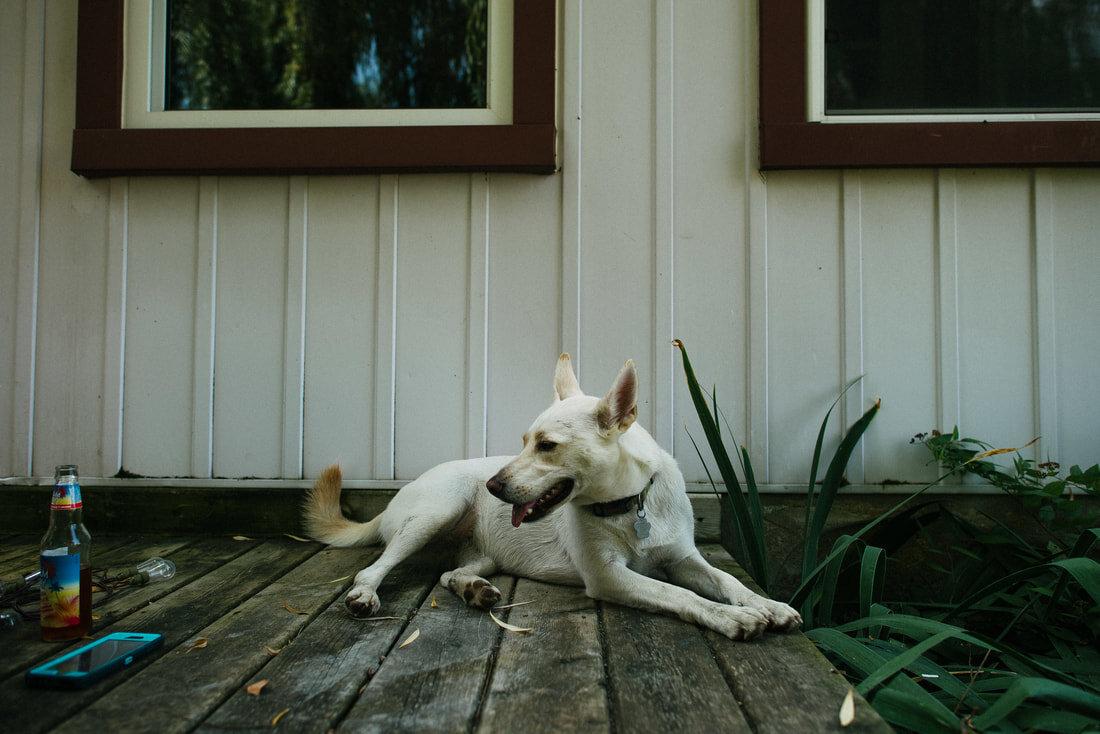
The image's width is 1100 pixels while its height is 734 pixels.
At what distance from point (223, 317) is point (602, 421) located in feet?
5.71

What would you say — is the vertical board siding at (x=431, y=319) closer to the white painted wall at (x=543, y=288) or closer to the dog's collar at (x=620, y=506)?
the white painted wall at (x=543, y=288)

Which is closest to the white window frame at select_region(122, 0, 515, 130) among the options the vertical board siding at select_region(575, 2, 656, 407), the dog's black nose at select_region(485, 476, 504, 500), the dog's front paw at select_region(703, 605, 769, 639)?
the vertical board siding at select_region(575, 2, 656, 407)

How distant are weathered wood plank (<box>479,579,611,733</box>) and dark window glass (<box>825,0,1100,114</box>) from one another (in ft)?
7.25

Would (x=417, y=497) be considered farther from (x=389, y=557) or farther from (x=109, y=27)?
(x=109, y=27)

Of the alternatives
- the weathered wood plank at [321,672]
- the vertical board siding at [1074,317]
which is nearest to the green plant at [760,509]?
the vertical board siding at [1074,317]

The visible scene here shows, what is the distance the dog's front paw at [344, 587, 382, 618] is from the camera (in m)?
1.65

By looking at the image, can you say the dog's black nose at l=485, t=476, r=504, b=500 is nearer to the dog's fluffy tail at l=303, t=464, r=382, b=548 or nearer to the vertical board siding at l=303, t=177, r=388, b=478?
the dog's fluffy tail at l=303, t=464, r=382, b=548

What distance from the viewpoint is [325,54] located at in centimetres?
265

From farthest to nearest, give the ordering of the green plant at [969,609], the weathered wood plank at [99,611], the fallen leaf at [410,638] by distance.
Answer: the fallen leaf at [410,638]
the weathered wood plank at [99,611]
the green plant at [969,609]

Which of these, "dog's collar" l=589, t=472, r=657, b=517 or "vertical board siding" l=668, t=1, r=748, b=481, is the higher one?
"vertical board siding" l=668, t=1, r=748, b=481

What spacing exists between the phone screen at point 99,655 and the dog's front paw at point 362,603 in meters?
0.46

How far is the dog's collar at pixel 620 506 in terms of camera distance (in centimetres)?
183

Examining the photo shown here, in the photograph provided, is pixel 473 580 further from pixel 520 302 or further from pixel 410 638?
pixel 520 302

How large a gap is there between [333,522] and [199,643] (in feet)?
2.85
